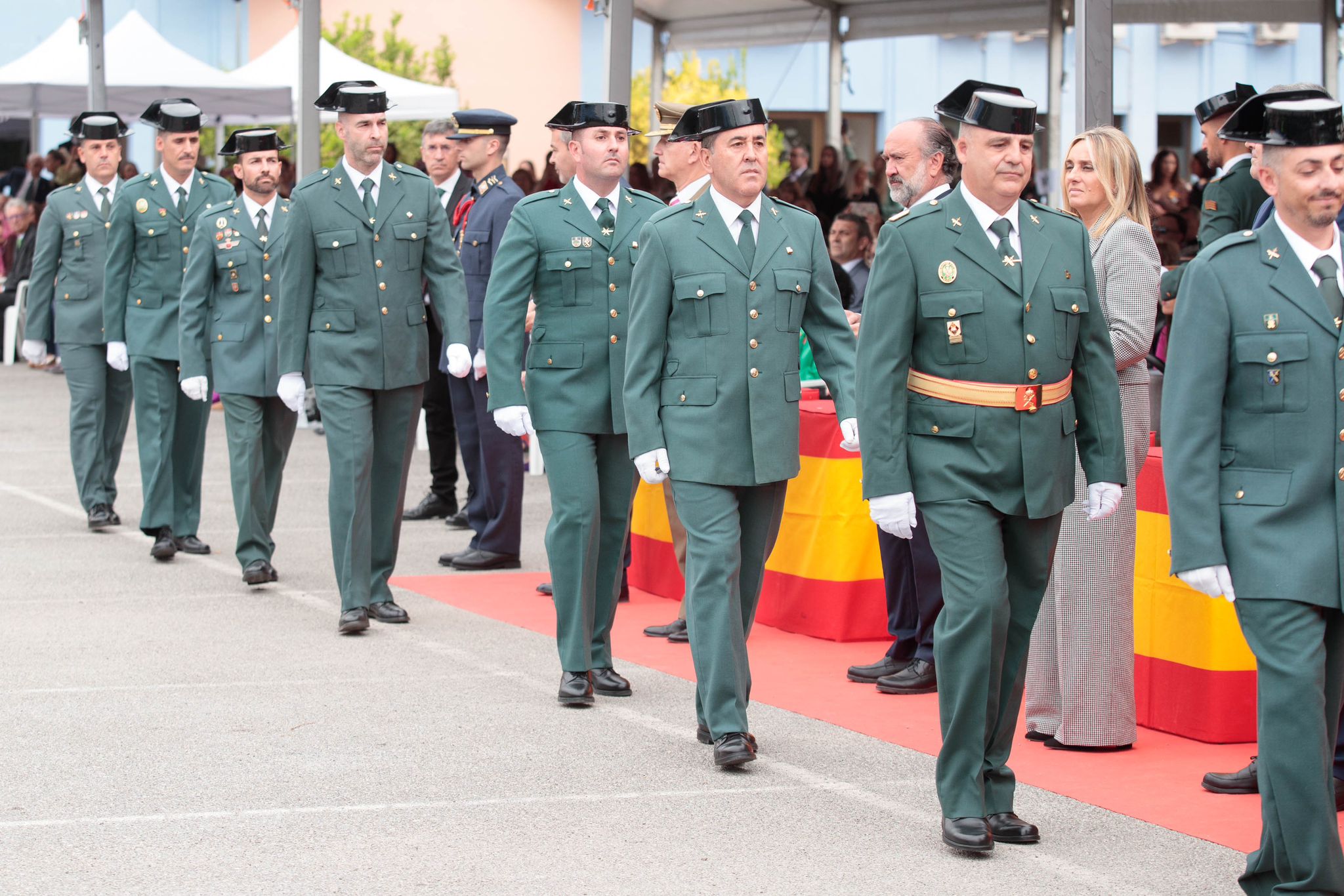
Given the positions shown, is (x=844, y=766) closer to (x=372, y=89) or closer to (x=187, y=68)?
(x=372, y=89)

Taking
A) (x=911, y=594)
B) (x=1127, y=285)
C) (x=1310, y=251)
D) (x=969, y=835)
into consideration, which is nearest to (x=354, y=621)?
(x=911, y=594)

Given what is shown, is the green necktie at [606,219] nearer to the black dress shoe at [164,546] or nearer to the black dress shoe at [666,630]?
the black dress shoe at [666,630]

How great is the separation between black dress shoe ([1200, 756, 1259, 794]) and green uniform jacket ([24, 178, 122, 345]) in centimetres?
769

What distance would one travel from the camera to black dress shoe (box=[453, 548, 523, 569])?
31.6ft

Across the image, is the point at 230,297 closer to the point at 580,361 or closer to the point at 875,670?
the point at 580,361

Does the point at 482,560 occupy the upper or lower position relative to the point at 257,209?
lower

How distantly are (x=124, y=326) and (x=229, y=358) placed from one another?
148 centimetres

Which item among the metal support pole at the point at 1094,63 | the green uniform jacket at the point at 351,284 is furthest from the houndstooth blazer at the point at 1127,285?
the green uniform jacket at the point at 351,284

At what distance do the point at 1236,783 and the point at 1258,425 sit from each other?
5.47 ft

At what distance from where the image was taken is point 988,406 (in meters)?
4.82

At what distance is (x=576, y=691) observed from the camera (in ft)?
21.6

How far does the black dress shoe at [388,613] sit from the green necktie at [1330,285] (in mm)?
4895

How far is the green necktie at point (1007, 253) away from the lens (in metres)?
4.86

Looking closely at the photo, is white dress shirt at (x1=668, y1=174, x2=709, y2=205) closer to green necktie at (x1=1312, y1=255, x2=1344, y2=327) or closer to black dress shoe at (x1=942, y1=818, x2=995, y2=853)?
black dress shoe at (x1=942, y1=818, x2=995, y2=853)
